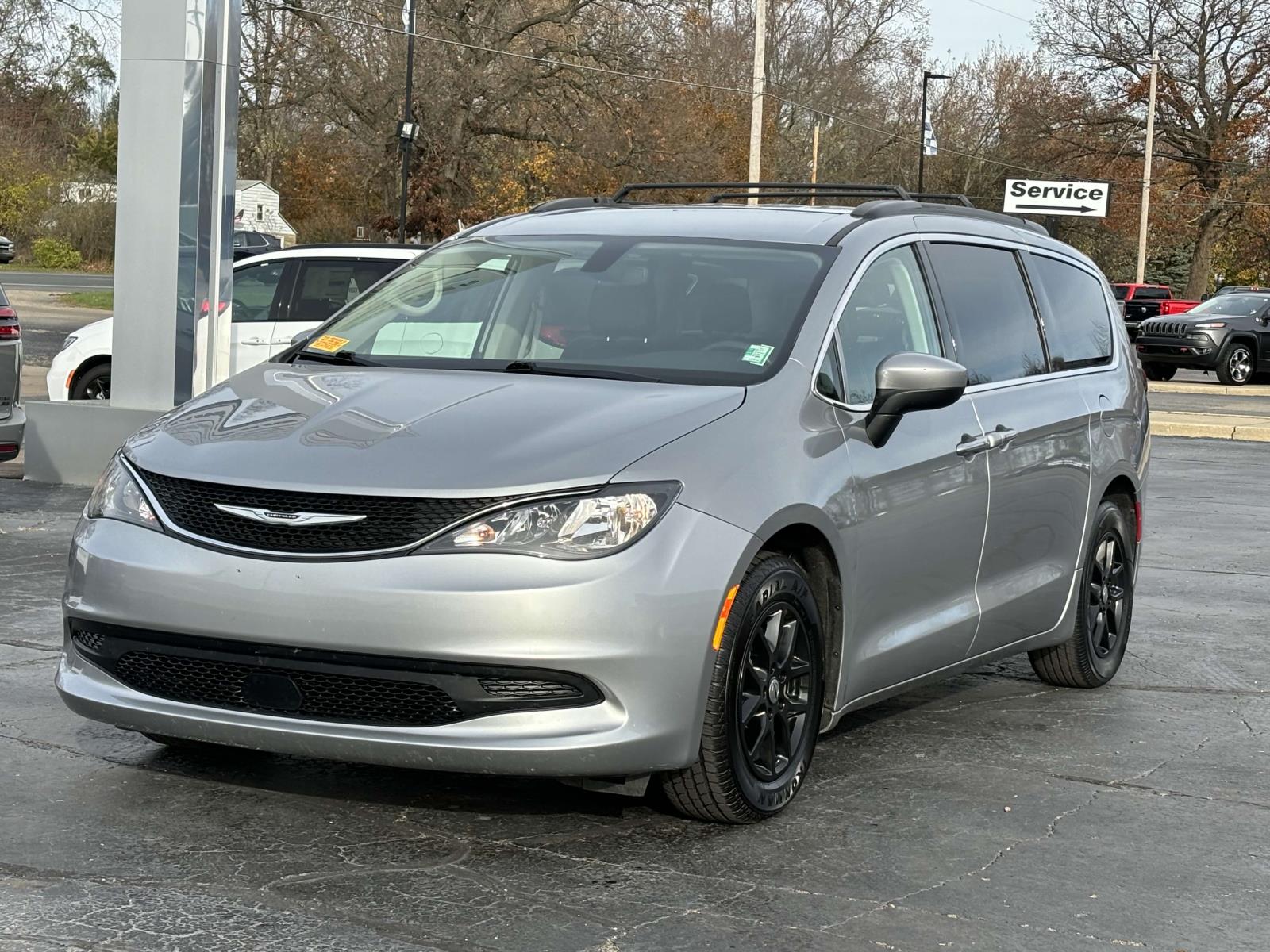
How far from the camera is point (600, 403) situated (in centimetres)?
494

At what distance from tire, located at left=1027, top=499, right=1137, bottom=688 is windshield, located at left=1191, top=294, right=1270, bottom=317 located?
26.4m

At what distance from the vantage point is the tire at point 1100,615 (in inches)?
275

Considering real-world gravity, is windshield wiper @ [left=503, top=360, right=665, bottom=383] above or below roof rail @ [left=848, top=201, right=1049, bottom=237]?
below

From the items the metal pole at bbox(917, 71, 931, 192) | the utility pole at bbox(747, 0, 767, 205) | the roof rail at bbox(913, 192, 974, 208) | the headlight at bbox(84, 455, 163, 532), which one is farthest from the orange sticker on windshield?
the metal pole at bbox(917, 71, 931, 192)

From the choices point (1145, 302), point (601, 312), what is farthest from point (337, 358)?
point (1145, 302)

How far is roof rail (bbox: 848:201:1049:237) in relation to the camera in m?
6.11

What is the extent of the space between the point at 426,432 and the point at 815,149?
67.1 meters

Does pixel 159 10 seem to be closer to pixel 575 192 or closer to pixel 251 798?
pixel 251 798

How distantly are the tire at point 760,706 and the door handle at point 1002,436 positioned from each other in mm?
1260

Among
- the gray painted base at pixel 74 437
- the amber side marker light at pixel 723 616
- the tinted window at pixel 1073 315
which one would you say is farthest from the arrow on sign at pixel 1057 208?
the amber side marker light at pixel 723 616

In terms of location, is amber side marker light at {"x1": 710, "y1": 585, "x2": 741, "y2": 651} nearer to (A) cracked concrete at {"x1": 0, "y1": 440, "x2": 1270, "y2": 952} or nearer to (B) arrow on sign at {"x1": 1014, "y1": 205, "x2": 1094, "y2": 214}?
(A) cracked concrete at {"x1": 0, "y1": 440, "x2": 1270, "y2": 952}

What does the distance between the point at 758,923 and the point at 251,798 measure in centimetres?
163

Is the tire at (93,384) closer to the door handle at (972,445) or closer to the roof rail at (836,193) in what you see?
the roof rail at (836,193)

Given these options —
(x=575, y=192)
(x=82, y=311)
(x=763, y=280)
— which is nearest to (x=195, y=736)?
(x=763, y=280)
